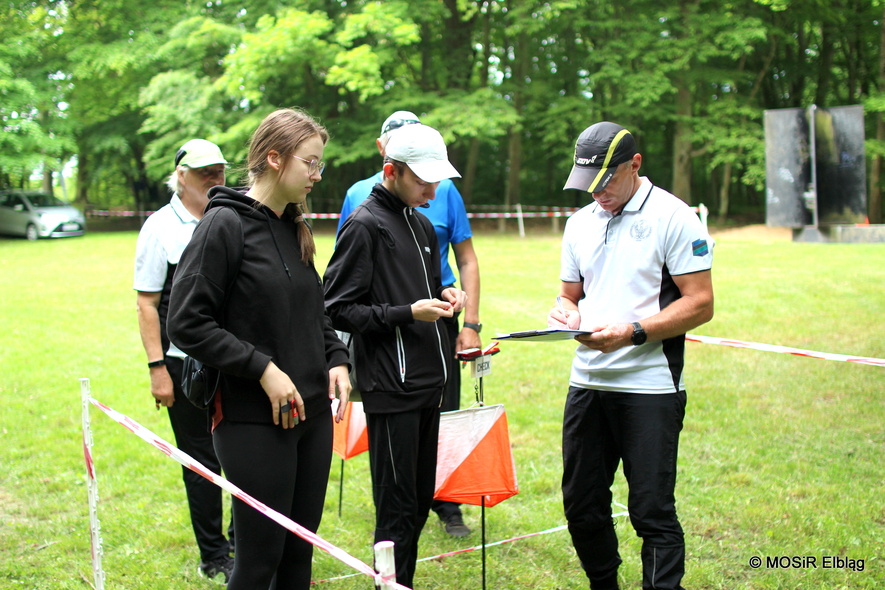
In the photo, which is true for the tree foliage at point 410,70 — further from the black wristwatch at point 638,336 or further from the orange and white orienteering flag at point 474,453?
the black wristwatch at point 638,336

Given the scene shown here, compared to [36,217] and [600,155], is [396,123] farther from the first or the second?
[36,217]

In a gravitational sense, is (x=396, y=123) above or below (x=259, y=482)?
above

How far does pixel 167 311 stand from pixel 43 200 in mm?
23169

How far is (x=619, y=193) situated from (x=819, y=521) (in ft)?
7.59

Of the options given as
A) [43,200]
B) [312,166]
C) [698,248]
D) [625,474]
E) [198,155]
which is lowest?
[625,474]

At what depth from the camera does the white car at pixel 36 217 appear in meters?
22.4

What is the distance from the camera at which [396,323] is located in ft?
9.60

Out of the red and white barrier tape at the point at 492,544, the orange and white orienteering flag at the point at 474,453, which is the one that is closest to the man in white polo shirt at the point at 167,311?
the red and white barrier tape at the point at 492,544

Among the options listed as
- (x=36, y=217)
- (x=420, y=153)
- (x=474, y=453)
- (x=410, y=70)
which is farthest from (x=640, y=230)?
(x=410, y=70)

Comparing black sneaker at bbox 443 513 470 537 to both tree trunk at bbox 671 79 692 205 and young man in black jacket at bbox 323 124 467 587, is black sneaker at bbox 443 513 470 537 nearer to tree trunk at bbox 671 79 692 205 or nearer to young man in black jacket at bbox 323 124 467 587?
young man in black jacket at bbox 323 124 467 587

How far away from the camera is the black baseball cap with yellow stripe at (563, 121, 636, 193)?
9.44ft

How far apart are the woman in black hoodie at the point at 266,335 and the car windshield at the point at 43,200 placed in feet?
76.8

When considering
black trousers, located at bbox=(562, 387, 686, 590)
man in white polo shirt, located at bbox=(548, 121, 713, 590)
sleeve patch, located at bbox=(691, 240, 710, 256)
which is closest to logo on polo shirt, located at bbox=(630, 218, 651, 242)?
man in white polo shirt, located at bbox=(548, 121, 713, 590)

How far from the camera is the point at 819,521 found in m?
4.06
